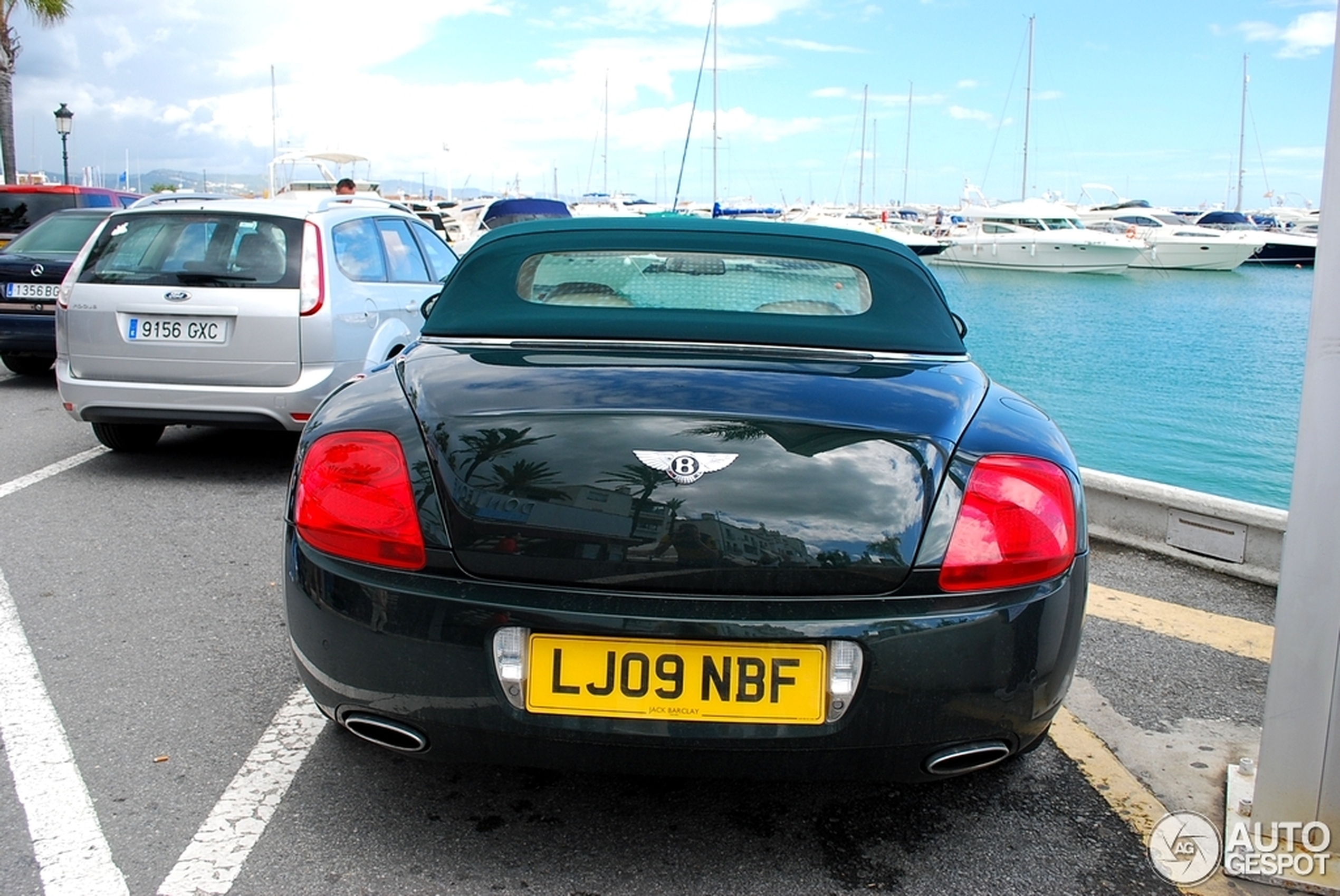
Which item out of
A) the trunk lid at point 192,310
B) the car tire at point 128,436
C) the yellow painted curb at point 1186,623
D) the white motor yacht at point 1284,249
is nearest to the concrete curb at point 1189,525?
the yellow painted curb at point 1186,623

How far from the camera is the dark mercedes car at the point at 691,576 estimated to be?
2287 mm

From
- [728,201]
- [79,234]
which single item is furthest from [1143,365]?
[728,201]

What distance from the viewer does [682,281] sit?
356 cm

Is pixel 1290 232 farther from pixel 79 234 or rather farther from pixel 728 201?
pixel 79 234

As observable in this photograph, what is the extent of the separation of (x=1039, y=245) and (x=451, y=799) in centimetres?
4971

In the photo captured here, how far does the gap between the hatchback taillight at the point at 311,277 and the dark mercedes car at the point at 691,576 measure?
4057 mm

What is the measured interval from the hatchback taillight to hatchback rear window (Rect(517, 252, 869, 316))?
3284 mm

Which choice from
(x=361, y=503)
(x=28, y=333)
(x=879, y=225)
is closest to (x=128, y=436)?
(x=28, y=333)

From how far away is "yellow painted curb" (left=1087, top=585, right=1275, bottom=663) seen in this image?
4.18 metres

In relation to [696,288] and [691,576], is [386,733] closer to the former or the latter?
[691,576]

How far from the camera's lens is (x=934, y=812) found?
288 cm

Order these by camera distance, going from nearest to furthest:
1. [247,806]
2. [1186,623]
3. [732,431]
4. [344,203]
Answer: [732,431]
[247,806]
[1186,623]
[344,203]

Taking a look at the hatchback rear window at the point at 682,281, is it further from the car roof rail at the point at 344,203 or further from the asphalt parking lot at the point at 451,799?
the car roof rail at the point at 344,203

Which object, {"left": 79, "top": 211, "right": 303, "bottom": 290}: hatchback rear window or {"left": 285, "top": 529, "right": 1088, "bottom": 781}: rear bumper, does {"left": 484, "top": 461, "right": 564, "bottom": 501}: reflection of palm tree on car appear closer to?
{"left": 285, "top": 529, "right": 1088, "bottom": 781}: rear bumper
